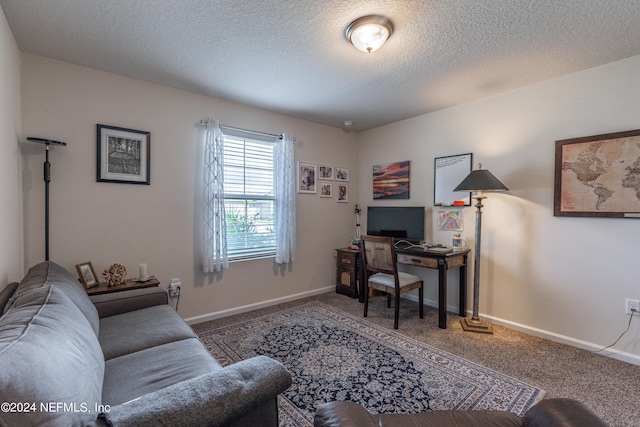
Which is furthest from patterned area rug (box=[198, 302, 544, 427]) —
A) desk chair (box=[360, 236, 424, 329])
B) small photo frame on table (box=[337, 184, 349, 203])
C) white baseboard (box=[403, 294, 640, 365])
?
small photo frame on table (box=[337, 184, 349, 203])

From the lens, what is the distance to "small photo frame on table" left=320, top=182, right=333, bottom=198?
4211mm

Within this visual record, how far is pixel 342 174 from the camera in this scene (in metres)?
4.45

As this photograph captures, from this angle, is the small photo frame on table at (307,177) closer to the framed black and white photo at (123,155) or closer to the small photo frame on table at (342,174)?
the small photo frame on table at (342,174)

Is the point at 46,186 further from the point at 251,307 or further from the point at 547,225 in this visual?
the point at 547,225

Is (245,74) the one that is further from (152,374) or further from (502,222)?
(502,222)

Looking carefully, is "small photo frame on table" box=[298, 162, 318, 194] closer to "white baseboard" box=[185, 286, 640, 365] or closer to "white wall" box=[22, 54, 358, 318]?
"white wall" box=[22, 54, 358, 318]

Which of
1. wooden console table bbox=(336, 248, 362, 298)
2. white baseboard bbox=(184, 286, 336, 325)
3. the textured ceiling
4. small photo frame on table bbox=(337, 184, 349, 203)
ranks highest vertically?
the textured ceiling

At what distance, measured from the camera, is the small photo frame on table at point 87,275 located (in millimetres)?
2328

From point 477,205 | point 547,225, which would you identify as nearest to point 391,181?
point 477,205

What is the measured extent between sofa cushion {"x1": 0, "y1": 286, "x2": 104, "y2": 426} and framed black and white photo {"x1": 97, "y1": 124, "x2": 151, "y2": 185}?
1.69 meters

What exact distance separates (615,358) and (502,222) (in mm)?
1379

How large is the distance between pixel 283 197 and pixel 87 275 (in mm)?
2058

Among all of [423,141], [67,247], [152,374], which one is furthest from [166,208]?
[423,141]

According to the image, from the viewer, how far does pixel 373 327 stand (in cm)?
298
